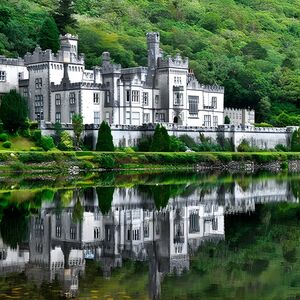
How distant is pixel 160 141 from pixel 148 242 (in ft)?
158

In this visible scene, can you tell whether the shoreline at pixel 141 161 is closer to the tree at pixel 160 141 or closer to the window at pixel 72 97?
the tree at pixel 160 141

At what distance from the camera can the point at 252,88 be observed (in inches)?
4747

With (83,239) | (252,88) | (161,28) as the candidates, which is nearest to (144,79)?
(252,88)

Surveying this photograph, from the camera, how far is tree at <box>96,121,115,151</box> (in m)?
76.2

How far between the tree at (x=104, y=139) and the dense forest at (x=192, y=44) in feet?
90.5

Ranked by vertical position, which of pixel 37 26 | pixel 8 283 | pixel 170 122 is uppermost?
pixel 37 26

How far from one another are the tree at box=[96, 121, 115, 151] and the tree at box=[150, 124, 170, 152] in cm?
507

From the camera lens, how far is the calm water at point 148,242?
939 inches

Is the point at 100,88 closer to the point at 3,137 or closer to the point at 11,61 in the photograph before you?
the point at 11,61

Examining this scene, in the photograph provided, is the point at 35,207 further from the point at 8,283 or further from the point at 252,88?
the point at 252,88

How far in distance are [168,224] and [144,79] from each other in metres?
53.6

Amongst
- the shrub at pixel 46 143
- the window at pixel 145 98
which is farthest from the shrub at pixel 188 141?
the shrub at pixel 46 143

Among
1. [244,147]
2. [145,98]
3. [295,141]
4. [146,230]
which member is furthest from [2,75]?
[146,230]

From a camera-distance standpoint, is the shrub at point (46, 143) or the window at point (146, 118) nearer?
the shrub at point (46, 143)
